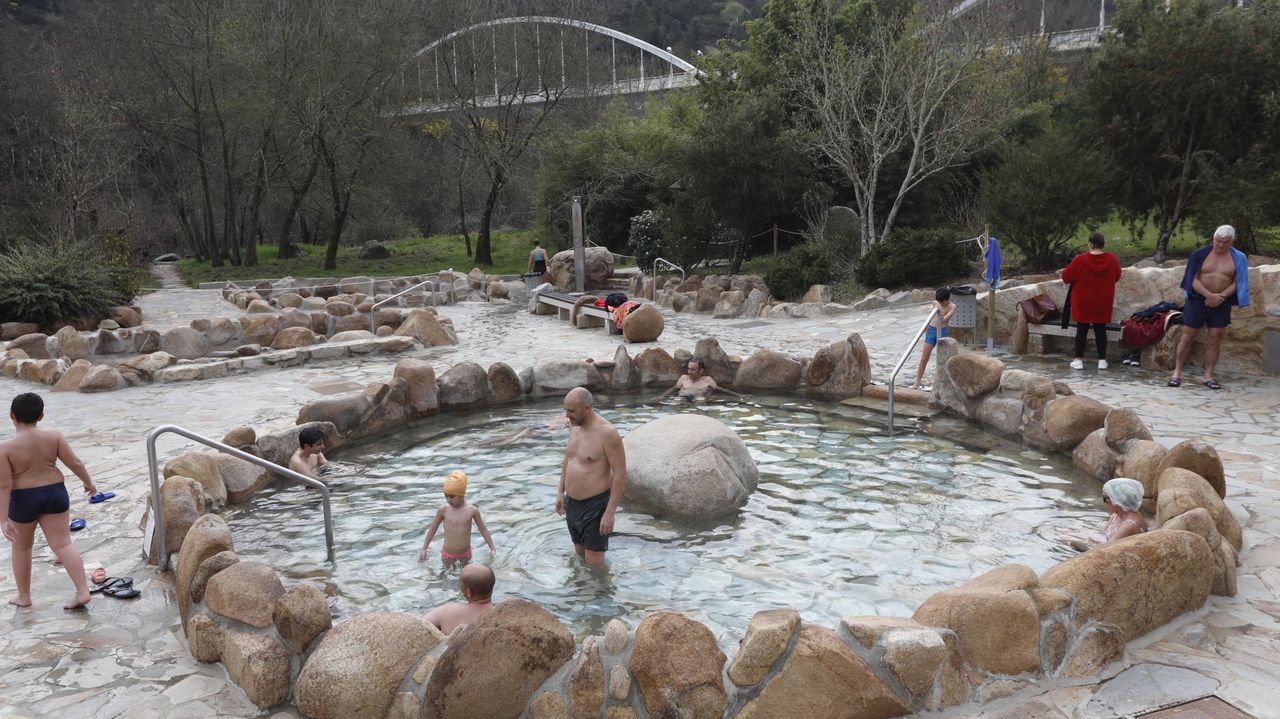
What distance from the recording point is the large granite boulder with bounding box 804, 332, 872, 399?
10172 mm

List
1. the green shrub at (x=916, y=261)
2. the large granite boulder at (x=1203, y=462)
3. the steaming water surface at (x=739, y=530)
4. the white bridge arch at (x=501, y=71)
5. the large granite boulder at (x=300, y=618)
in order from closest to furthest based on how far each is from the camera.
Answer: the large granite boulder at (x=300, y=618)
the steaming water surface at (x=739, y=530)
the large granite boulder at (x=1203, y=462)
the green shrub at (x=916, y=261)
the white bridge arch at (x=501, y=71)

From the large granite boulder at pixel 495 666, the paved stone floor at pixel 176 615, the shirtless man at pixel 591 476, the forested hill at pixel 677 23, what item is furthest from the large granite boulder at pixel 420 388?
the forested hill at pixel 677 23

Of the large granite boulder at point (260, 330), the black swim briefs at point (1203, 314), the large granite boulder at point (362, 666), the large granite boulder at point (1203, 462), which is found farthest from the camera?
the large granite boulder at point (260, 330)

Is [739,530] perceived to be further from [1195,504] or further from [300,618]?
[300,618]

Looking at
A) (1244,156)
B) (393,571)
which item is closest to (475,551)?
(393,571)

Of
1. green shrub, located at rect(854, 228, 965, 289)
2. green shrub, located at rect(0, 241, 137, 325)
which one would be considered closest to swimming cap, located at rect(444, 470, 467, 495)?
green shrub, located at rect(854, 228, 965, 289)

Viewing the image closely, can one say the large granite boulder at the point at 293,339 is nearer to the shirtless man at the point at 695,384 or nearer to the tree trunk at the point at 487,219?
the shirtless man at the point at 695,384

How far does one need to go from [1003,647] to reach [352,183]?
3114cm

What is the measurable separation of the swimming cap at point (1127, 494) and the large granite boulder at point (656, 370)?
6448 millimetres

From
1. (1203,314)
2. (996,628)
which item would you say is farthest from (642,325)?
(996,628)

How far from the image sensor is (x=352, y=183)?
104 feet

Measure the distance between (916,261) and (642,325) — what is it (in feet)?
20.7

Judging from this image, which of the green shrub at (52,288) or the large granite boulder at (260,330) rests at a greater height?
the green shrub at (52,288)

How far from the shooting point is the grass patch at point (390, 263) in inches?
1153
